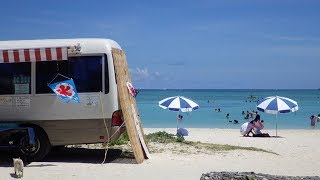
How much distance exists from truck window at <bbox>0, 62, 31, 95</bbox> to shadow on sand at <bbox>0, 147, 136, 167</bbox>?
1556 mm

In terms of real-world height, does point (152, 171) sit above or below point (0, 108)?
below

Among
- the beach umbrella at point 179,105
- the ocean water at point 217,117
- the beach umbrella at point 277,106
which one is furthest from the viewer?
the ocean water at point 217,117

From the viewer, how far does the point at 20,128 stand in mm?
9625

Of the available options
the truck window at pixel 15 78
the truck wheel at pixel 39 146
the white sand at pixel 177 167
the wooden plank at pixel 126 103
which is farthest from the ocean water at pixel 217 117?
the truck window at pixel 15 78

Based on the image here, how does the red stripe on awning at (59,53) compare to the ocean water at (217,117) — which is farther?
the ocean water at (217,117)

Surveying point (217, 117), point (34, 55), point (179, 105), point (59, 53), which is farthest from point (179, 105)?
point (217, 117)

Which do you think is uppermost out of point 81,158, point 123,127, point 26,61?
point 26,61

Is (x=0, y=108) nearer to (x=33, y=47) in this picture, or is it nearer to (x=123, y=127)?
(x=33, y=47)

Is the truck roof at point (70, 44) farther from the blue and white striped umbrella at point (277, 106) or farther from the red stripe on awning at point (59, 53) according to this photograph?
the blue and white striped umbrella at point (277, 106)

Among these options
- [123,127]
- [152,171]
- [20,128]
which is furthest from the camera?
[123,127]

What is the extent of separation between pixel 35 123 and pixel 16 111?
48cm

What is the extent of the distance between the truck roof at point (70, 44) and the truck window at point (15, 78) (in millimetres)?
397

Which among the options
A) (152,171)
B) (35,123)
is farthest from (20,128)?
(152,171)

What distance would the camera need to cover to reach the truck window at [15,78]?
395 inches
